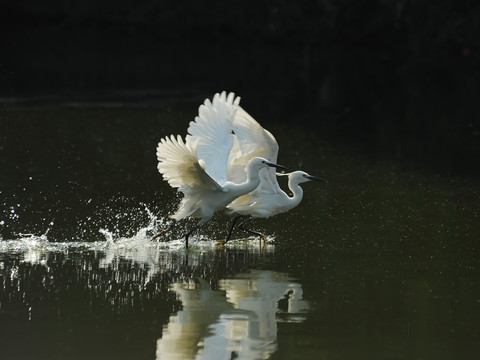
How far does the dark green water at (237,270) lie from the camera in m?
7.57

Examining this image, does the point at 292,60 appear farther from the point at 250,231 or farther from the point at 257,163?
the point at 257,163

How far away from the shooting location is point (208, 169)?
1127 cm

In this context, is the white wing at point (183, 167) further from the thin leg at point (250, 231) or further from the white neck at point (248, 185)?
the thin leg at point (250, 231)

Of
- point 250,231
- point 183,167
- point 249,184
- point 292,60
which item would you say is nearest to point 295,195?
point 250,231

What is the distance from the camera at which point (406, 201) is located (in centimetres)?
1355

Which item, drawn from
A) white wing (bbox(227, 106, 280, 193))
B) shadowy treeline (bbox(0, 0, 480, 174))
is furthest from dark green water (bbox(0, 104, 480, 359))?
shadowy treeline (bbox(0, 0, 480, 174))

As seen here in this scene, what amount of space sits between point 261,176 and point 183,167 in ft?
5.48

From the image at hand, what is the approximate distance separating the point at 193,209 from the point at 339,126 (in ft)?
34.7

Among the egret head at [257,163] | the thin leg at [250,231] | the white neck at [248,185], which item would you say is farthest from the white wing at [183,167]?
the thin leg at [250,231]

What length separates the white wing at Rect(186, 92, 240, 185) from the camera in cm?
1116

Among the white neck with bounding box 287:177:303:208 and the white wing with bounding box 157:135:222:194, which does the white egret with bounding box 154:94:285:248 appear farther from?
the white neck with bounding box 287:177:303:208

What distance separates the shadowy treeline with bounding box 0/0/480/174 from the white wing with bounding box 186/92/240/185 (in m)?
5.98

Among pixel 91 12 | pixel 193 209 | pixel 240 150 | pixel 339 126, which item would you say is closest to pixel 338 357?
pixel 193 209

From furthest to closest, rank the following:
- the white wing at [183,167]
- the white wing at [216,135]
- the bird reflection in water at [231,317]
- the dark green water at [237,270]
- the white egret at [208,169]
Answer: the white wing at [216,135] < the white egret at [208,169] < the white wing at [183,167] < the dark green water at [237,270] < the bird reflection in water at [231,317]
